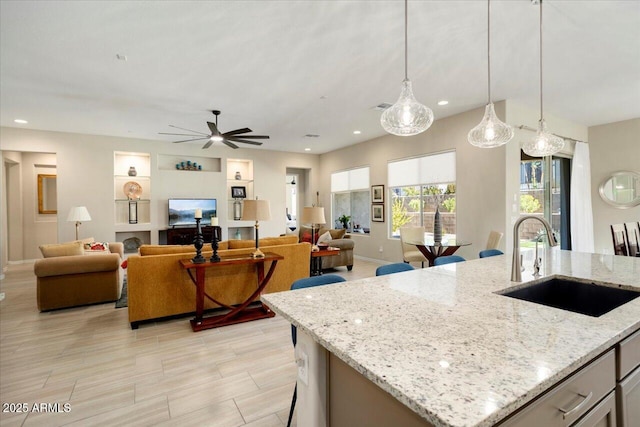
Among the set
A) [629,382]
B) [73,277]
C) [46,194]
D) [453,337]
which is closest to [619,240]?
[629,382]

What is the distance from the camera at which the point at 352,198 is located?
7988mm

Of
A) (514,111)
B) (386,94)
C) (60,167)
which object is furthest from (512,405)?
(60,167)

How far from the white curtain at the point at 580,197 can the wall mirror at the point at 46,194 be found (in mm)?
11454

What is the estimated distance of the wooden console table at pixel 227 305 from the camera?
3.22m

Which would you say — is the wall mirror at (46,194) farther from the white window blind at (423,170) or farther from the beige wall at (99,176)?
the white window blind at (423,170)

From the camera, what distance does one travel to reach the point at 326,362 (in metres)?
1.12

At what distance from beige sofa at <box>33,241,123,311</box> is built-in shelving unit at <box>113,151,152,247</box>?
2.92 m

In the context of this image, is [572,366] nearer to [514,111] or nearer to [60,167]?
[514,111]

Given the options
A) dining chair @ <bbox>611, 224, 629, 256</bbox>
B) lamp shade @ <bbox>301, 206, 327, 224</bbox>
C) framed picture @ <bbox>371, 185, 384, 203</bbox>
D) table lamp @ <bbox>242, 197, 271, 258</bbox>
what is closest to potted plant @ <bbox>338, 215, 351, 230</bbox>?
framed picture @ <bbox>371, 185, 384, 203</bbox>

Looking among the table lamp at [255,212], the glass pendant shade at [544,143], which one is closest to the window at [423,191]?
the glass pendant shade at [544,143]

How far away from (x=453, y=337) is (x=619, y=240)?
173 inches

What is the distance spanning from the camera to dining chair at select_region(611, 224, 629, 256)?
3789 millimetres

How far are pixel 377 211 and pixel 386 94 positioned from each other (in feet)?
10.6

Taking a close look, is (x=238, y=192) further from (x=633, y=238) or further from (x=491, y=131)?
(x=633, y=238)
